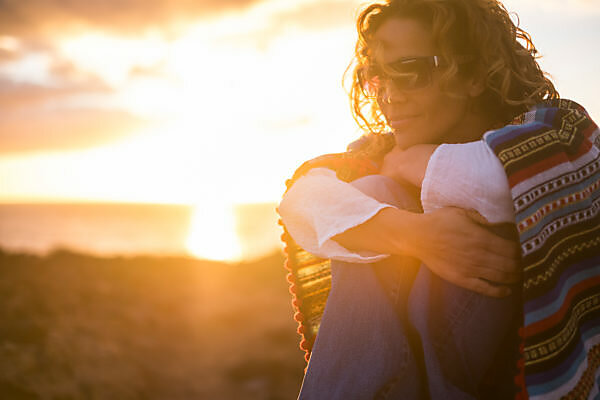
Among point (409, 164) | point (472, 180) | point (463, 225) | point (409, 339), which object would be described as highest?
point (409, 164)

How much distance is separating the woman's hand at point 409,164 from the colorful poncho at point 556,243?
1.10ft

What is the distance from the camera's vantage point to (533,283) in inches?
68.1

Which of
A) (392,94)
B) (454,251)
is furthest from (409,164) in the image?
(454,251)

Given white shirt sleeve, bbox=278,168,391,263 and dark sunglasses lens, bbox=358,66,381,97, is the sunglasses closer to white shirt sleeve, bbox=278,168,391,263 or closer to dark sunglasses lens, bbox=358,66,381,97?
dark sunglasses lens, bbox=358,66,381,97

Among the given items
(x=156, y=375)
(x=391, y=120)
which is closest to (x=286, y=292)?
(x=156, y=375)

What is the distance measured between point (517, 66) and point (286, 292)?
827cm

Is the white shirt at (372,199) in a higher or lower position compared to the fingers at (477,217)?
higher

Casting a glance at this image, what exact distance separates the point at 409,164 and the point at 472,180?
45cm

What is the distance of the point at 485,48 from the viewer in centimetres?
233

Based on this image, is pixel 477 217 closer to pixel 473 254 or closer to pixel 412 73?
pixel 473 254

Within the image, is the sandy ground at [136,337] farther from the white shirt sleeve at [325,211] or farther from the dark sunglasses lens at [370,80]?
the dark sunglasses lens at [370,80]

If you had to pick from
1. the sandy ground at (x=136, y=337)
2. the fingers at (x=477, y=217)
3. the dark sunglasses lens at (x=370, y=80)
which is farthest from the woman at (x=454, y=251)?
the sandy ground at (x=136, y=337)

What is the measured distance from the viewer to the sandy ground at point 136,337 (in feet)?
17.0

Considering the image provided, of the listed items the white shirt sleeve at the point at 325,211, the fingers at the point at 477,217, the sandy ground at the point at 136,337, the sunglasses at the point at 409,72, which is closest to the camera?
the fingers at the point at 477,217
